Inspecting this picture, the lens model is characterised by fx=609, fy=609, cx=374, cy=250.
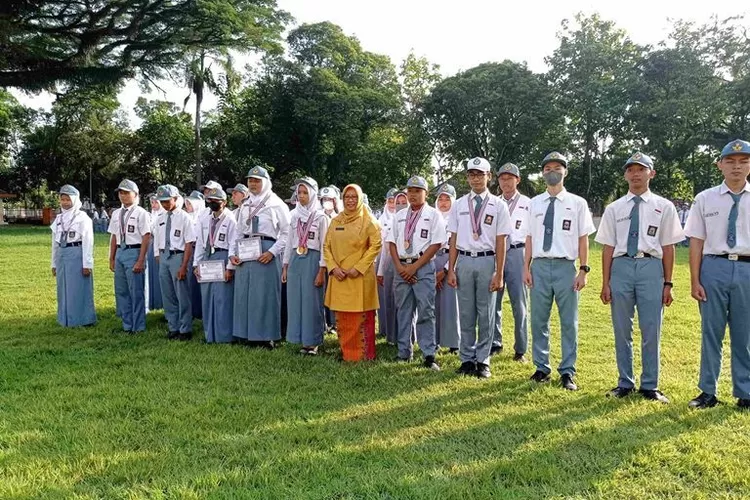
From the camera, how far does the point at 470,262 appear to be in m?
6.04

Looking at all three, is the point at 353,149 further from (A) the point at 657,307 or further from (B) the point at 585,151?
(A) the point at 657,307

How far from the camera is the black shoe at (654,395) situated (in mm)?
5114

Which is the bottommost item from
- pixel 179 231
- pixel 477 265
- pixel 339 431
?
pixel 339 431

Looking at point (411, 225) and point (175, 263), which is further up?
point (411, 225)

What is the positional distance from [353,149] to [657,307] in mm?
33547

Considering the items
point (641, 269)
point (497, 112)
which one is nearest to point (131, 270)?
point (641, 269)

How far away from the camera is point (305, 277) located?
7.12m

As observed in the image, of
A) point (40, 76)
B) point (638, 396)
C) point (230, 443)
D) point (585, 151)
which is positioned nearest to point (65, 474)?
point (230, 443)

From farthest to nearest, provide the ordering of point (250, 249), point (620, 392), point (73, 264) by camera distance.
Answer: point (73, 264) < point (250, 249) < point (620, 392)

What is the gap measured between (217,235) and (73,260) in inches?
94.2

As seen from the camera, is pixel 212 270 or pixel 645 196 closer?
pixel 645 196

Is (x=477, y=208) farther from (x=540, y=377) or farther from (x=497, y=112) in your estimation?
(x=497, y=112)

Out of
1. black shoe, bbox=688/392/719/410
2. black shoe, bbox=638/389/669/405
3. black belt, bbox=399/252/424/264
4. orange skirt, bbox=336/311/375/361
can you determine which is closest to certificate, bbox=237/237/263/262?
orange skirt, bbox=336/311/375/361

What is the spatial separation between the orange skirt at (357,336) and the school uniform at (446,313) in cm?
89
